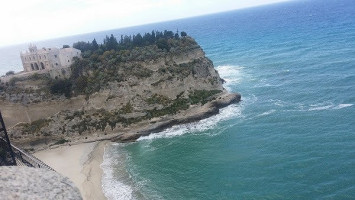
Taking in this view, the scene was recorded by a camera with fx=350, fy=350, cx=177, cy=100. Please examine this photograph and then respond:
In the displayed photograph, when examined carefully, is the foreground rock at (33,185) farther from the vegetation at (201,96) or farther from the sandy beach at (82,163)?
the vegetation at (201,96)

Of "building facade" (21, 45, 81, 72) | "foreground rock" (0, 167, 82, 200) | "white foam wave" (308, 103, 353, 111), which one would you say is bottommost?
"white foam wave" (308, 103, 353, 111)

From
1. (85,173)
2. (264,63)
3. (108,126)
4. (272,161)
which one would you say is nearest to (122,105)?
(108,126)

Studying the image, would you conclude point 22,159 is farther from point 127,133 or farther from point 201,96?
point 201,96

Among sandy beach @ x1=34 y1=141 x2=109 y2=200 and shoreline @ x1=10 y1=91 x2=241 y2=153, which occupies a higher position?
shoreline @ x1=10 y1=91 x2=241 y2=153

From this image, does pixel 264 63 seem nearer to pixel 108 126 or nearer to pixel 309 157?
pixel 108 126

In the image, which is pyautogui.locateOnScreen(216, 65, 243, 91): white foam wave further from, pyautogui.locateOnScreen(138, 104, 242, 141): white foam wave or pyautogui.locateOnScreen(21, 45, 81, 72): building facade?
pyautogui.locateOnScreen(21, 45, 81, 72): building facade

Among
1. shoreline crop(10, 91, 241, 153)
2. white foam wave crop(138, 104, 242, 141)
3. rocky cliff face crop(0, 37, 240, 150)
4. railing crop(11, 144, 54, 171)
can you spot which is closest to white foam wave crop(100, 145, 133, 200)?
shoreline crop(10, 91, 241, 153)

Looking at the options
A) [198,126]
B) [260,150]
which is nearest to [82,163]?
[198,126]
